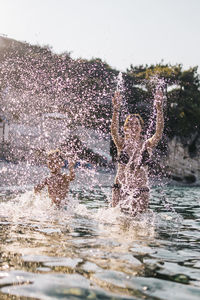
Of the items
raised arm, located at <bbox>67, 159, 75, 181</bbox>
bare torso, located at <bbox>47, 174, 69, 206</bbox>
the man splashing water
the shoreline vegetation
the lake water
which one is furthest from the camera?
the shoreline vegetation

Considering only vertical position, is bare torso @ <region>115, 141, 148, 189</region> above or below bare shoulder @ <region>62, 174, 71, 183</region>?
above

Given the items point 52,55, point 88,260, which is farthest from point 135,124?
point 52,55

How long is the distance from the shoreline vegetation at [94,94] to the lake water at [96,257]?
621 inches

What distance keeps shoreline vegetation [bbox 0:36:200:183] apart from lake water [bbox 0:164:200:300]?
15.8m

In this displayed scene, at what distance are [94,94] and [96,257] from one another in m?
24.1

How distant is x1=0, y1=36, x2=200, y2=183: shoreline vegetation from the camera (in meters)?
22.2

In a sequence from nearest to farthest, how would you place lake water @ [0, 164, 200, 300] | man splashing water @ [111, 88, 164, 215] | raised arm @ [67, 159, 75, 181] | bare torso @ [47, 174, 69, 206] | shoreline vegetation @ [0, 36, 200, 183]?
1. lake water @ [0, 164, 200, 300]
2. man splashing water @ [111, 88, 164, 215]
3. raised arm @ [67, 159, 75, 181]
4. bare torso @ [47, 174, 69, 206]
5. shoreline vegetation @ [0, 36, 200, 183]

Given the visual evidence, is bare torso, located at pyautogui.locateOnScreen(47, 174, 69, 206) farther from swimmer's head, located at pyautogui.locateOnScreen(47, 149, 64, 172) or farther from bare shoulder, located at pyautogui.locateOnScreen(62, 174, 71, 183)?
swimmer's head, located at pyautogui.locateOnScreen(47, 149, 64, 172)

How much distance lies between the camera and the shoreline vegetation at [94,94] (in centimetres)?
2222

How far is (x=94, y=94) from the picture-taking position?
27094 millimetres

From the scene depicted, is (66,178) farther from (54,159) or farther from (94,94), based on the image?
(94,94)

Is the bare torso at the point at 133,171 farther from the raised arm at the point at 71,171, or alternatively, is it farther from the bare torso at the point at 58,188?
the bare torso at the point at 58,188

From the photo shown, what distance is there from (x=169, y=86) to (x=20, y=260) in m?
28.3

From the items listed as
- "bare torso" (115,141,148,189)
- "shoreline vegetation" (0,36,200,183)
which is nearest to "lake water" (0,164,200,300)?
"bare torso" (115,141,148,189)
